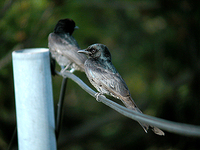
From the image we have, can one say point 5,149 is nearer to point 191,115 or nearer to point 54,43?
point 54,43

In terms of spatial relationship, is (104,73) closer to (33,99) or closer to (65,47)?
(33,99)

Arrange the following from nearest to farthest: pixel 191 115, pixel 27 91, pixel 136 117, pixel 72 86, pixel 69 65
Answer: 1. pixel 136 117
2. pixel 27 91
3. pixel 69 65
4. pixel 191 115
5. pixel 72 86

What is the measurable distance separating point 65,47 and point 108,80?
1463mm

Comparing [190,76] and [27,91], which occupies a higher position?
[27,91]

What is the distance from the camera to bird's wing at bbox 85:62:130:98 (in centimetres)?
148

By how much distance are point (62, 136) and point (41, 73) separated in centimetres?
347

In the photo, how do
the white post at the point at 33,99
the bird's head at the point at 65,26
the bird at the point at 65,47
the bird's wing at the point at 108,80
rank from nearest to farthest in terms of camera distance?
the bird's wing at the point at 108,80 < the white post at the point at 33,99 < the bird at the point at 65,47 < the bird's head at the point at 65,26

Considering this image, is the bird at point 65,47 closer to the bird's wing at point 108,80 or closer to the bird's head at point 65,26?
the bird's head at point 65,26

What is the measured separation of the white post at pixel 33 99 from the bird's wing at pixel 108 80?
1.00 feet

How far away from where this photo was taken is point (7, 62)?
378cm

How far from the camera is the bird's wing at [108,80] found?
1479mm

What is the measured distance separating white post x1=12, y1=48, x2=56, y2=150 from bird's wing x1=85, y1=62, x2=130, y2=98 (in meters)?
0.31

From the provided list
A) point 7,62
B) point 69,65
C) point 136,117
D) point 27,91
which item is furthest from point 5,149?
point 136,117

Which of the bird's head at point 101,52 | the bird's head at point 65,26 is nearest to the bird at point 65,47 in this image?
the bird's head at point 65,26
